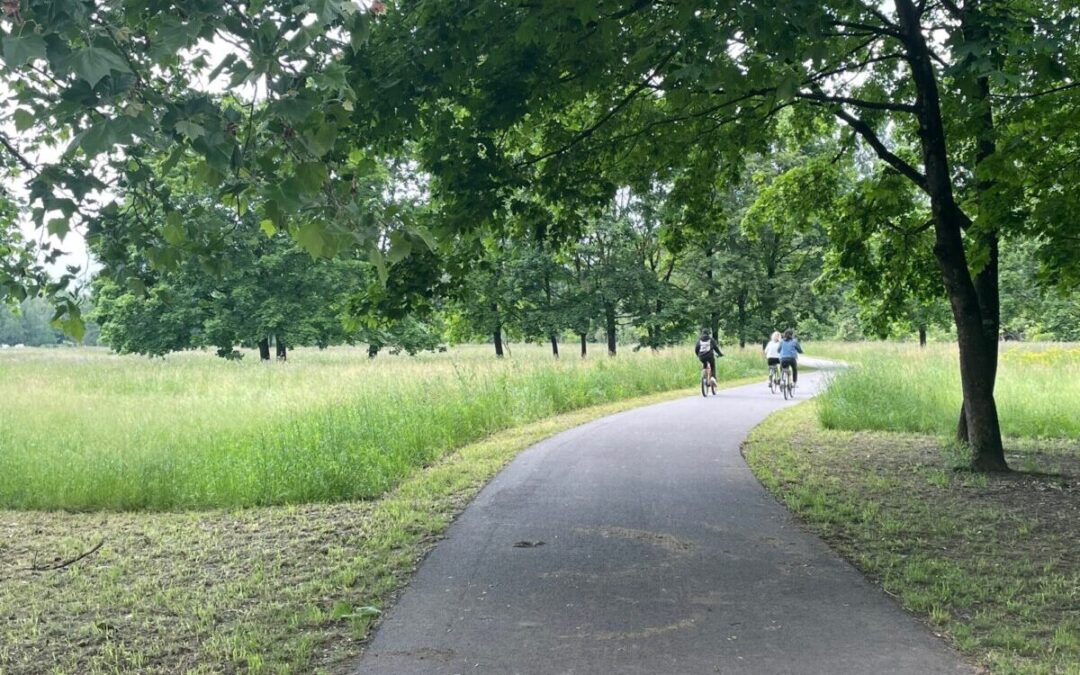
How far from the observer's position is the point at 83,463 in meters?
9.28

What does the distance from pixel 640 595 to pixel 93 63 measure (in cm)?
420

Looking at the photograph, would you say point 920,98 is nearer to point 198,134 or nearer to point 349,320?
point 349,320

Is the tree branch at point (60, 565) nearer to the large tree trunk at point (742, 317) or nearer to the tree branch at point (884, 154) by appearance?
the tree branch at point (884, 154)

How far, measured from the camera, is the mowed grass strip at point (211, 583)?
4.42 m

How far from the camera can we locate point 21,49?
249 cm

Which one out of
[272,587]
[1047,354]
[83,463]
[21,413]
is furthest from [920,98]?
[1047,354]

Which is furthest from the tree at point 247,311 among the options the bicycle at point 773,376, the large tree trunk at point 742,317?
the bicycle at point 773,376

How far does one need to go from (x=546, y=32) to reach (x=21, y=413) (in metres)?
11.2

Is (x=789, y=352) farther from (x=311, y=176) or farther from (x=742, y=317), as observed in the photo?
(x=742, y=317)

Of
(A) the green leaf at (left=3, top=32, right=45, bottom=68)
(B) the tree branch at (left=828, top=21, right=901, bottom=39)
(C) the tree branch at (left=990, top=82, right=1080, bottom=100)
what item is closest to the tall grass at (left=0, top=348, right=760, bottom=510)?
(A) the green leaf at (left=3, top=32, right=45, bottom=68)

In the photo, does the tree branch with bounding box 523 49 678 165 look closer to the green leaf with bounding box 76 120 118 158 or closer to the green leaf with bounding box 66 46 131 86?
the green leaf with bounding box 76 120 118 158

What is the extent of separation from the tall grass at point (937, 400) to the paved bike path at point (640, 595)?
6005 millimetres

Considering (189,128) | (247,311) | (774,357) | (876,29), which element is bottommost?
(774,357)

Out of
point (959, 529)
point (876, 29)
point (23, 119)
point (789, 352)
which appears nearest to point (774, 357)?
point (789, 352)
